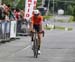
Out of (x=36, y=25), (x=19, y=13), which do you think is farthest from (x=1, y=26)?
(x=19, y=13)

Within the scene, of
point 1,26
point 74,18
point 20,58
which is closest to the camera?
point 20,58

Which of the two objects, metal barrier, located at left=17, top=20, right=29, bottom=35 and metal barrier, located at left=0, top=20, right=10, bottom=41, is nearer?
metal barrier, located at left=0, top=20, right=10, bottom=41

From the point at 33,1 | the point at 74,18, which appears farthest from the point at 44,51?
the point at 74,18

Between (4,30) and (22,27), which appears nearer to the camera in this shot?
→ (4,30)

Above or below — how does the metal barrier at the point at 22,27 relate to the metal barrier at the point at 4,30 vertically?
below

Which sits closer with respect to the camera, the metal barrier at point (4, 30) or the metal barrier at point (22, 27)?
the metal barrier at point (4, 30)

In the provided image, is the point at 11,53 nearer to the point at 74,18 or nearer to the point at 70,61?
the point at 70,61

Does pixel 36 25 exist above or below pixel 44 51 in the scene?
above

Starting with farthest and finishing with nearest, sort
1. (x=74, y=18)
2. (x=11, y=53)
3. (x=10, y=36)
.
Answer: (x=74, y=18), (x=10, y=36), (x=11, y=53)

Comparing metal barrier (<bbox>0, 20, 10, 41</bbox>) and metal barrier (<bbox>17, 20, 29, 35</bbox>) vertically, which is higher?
metal barrier (<bbox>0, 20, 10, 41</bbox>)

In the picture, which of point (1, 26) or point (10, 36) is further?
point (10, 36)

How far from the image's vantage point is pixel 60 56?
58.8 ft

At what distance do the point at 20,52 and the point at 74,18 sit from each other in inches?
2719

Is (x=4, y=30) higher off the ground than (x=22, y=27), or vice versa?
(x=4, y=30)
